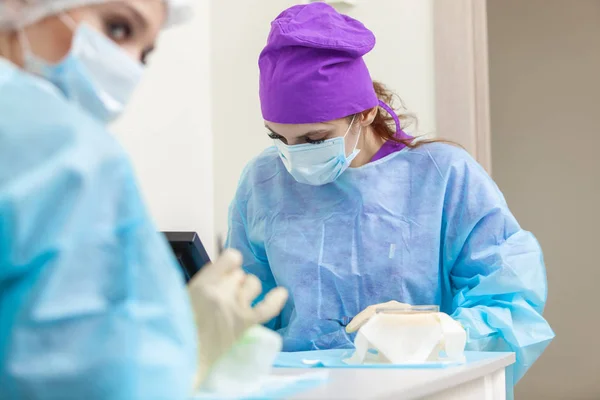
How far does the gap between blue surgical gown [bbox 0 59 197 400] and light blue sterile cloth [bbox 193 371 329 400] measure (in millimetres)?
115

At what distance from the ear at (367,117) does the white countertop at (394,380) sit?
695mm

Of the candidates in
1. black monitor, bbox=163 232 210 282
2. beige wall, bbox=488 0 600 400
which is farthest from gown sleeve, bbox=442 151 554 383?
beige wall, bbox=488 0 600 400

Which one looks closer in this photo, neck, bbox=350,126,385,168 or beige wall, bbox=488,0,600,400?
neck, bbox=350,126,385,168

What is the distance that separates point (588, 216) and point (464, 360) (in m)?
2.77

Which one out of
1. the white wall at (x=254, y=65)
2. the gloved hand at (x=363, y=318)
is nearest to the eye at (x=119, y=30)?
the gloved hand at (x=363, y=318)

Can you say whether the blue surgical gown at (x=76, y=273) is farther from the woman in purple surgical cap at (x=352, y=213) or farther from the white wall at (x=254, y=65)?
the white wall at (x=254, y=65)

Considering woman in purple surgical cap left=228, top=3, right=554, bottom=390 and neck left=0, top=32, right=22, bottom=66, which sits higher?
neck left=0, top=32, right=22, bottom=66

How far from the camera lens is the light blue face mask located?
0.82 m

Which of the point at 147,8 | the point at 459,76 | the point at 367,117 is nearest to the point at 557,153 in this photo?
the point at 459,76

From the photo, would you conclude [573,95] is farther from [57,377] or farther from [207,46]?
[57,377]

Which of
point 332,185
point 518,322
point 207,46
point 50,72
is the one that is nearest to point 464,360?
point 518,322

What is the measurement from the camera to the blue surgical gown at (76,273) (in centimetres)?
60

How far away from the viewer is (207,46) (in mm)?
2191

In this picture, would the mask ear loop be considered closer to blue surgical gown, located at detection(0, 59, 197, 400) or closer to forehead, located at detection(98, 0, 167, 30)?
forehead, located at detection(98, 0, 167, 30)
